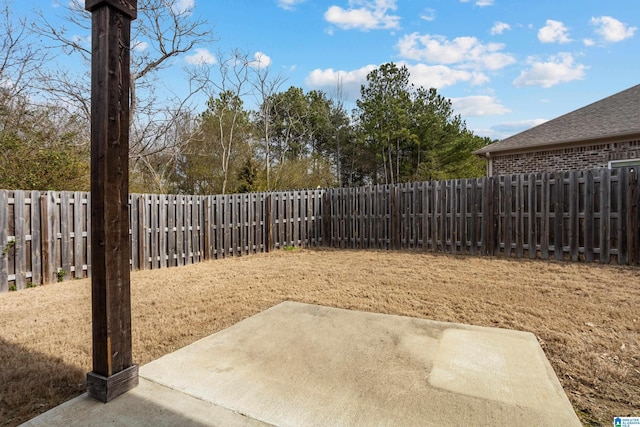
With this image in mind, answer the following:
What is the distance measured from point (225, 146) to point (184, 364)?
16603 mm

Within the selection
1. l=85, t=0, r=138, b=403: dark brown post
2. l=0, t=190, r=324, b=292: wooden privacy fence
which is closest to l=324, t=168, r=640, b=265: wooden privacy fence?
l=0, t=190, r=324, b=292: wooden privacy fence

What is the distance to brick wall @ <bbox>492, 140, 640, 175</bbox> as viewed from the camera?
8641mm

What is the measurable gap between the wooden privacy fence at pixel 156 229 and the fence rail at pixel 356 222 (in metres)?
0.02

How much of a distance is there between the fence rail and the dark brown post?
13.5 feet

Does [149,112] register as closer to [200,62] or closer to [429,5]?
[200,62]

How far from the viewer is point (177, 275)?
568cm

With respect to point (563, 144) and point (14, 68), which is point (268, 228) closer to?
point (14, 68)

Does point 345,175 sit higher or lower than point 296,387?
higher

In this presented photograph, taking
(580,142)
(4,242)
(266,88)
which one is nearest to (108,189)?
(4,242)

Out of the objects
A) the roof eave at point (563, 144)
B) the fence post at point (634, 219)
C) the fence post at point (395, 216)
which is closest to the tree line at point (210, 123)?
the fence post at point (395, 216)

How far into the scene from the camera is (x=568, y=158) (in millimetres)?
9586

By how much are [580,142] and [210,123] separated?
52.2 ft

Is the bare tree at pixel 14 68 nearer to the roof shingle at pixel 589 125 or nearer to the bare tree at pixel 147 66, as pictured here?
the bare tree at pixel 147 66

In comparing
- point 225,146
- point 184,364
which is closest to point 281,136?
point 225,146
